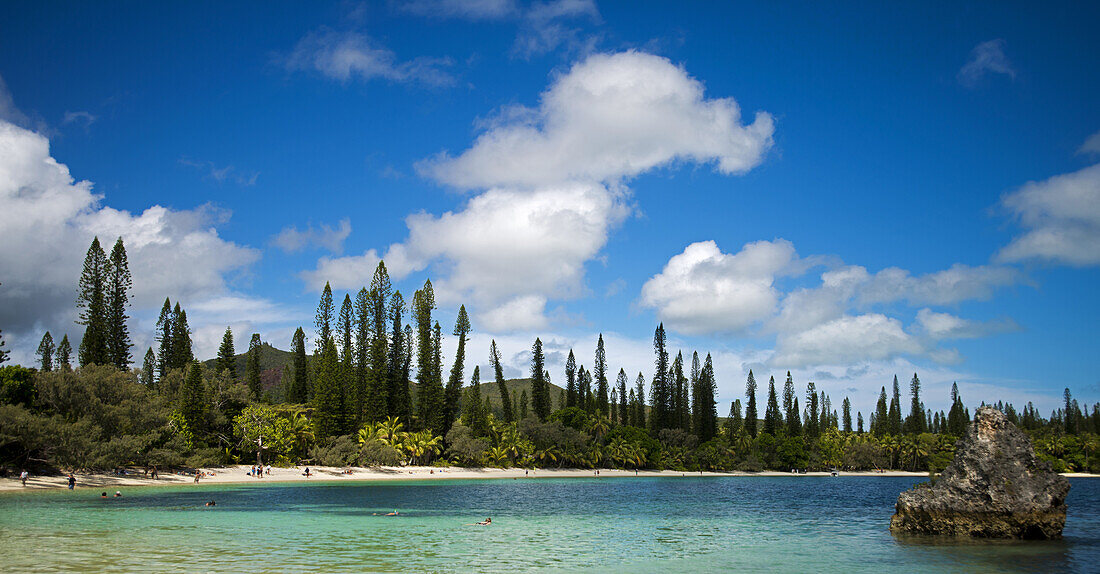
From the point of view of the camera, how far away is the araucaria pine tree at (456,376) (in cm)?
10388

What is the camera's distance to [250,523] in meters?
32.0

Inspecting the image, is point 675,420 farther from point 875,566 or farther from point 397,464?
point 875,566

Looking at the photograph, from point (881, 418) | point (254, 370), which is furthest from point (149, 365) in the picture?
point (881, 418)

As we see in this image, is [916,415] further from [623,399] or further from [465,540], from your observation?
[465,540]

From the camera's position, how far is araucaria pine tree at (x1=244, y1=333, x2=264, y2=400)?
316ft

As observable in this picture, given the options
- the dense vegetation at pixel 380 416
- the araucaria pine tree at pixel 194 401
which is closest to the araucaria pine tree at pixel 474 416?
the dense vegetation at pixel 380 416

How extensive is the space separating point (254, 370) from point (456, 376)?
2883 cm

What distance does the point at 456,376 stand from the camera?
10556 centimetres

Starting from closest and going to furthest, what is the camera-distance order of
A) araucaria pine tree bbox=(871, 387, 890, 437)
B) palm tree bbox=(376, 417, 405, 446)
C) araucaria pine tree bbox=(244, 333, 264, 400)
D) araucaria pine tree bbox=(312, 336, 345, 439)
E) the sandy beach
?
the sandy beach → araucaria pine tree bbox=(312, 336, 345, 439) → palm tree bbox=(376, 417, 405, 446) → araucaria pine tree bbox=(244, 333, 264, 400) → araucaria pine tree bbox=(871, 387, 890, 437)

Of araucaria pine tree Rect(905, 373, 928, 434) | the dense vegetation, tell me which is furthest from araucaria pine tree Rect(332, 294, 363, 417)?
araucaria pine tree Rect(905, 373, 928, 434)

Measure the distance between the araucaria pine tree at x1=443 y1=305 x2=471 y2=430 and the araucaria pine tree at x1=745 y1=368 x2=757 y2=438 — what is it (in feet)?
209

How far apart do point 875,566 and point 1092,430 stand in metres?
164

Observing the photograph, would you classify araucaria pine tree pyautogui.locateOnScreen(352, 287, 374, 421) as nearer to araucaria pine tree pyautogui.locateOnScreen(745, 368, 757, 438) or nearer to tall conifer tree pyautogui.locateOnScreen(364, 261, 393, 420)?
tall conifer tree pyautogui.locateOnScreen(364, 261, 393, 420)

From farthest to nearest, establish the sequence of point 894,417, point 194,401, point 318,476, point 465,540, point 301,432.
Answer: point 894,417 < point 301,432 < point 318,476 < point 194,401 < point 465,540
